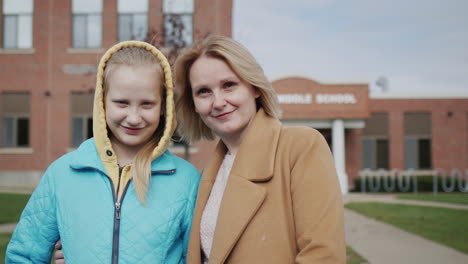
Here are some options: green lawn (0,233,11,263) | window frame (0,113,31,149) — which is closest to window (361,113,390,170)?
window frame (0,113,31,149)

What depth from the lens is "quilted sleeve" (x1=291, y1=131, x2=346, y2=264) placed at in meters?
1.86

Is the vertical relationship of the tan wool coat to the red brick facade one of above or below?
below

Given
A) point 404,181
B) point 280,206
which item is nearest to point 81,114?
point 404,181

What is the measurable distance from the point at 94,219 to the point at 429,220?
1070 cm

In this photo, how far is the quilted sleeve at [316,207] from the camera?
6.11 feet

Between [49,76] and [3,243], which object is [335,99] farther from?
[3,243]

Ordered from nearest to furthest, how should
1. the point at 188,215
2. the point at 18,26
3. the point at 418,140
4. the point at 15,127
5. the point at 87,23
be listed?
the point at 188,215 < the point at 15,127 < the point at 87,23 < the point at 18,26 < the point at 418,140

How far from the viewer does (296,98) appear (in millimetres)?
22844

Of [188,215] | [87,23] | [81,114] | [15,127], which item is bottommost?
[188,215]

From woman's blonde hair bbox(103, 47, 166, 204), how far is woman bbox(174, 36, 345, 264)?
150 mm

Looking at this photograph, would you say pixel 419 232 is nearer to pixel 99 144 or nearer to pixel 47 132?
pixel 99 144

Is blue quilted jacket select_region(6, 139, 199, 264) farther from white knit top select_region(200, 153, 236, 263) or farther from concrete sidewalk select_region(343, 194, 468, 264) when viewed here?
concrete sidewalk select_region(343, 194, 468, 264)

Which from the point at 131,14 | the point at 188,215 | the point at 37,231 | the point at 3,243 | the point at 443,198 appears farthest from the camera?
the point at 131,14

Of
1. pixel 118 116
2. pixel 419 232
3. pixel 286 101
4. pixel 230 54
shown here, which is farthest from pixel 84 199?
pixel 286 101
